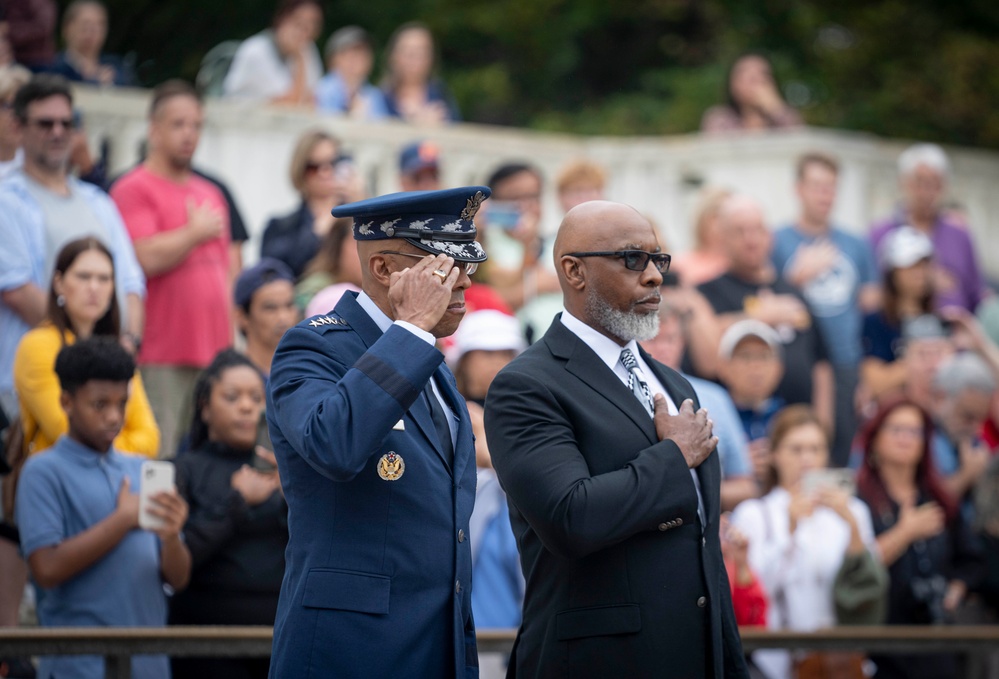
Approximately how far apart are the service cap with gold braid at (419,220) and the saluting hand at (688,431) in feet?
2.39

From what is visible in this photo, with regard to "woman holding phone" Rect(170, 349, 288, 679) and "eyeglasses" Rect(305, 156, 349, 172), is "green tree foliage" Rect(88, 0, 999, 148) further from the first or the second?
"woman holding phone" Rect(170, 349, 288, 679)

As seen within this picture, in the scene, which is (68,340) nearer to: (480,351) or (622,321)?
(480,351)

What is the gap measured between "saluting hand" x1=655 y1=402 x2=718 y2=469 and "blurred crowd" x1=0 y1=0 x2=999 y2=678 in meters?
2.18

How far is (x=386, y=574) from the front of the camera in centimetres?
395

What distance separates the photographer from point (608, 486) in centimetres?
416

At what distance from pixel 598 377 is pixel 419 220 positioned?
734mm

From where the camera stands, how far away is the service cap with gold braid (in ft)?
13.5

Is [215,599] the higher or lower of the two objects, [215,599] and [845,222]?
the lower

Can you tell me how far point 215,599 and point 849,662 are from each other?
9.65ft

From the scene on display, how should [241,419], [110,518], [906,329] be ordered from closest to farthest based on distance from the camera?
1. [110,518]
2. [241,419]
3. [906,329]

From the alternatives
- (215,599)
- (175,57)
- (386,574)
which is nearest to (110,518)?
(215,599)

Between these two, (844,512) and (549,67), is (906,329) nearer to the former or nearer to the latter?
(844,512)

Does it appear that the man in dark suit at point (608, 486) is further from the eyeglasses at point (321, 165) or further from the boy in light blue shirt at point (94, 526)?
the eyeglasses at point (321, 165)

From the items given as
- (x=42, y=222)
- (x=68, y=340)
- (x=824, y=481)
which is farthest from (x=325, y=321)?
(x=824, y=481)
